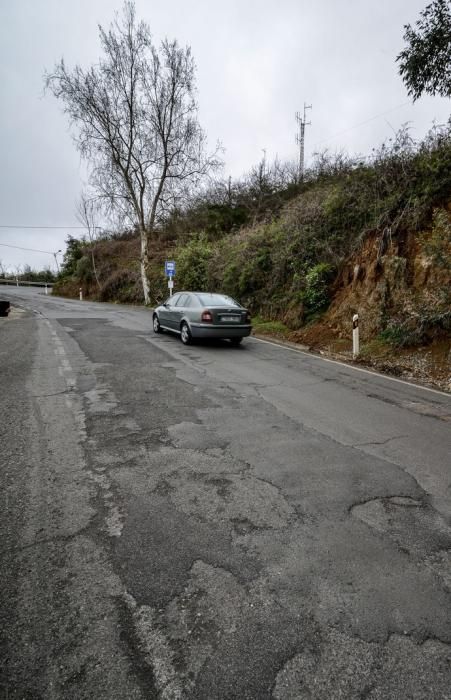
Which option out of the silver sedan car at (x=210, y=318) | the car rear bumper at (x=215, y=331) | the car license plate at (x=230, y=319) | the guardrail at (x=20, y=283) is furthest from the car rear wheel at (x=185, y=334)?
the guardrail at (x=20, y=283)

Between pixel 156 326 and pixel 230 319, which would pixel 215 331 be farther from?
pixel 156 326

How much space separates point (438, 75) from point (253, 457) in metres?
9.60

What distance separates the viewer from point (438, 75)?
8.75 m

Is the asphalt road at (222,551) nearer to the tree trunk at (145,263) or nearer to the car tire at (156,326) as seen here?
the car tire at (156,326)

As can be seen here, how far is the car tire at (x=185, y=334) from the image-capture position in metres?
11.0

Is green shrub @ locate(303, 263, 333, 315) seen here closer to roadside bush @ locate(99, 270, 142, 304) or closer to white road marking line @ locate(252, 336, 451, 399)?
white road marking line @ locate(252, 336, 451, 399)

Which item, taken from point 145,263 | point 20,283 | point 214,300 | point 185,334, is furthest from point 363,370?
point 20,283

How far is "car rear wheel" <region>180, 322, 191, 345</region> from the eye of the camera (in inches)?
435

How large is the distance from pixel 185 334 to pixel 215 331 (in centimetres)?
100

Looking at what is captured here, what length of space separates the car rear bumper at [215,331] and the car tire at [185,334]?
224 millimetres

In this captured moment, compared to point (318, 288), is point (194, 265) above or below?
above

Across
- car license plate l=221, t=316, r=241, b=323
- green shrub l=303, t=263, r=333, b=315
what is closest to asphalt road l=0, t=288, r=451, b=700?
car license plate l=221, t=316, r=241, b=323

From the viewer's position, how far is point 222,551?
265 centimetres

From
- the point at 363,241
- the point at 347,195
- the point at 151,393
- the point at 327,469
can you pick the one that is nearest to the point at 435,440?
the point at 327,469
